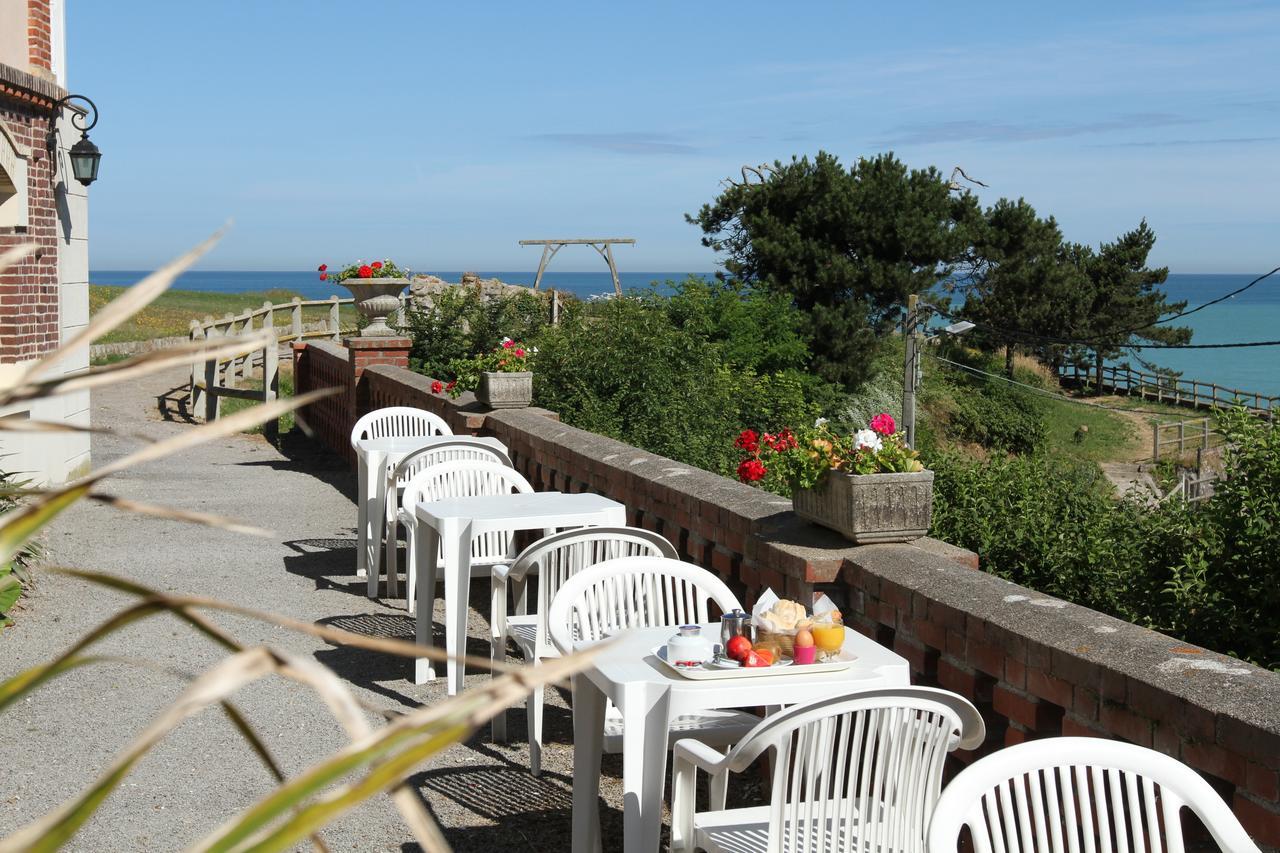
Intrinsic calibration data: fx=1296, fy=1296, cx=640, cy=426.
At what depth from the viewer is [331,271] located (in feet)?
46.6

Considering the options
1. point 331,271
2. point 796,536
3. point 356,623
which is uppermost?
point 331,271

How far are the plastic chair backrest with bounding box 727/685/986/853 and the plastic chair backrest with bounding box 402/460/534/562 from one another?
3566mm

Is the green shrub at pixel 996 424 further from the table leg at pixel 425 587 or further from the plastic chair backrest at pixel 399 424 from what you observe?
the table leg at pixel 425 587

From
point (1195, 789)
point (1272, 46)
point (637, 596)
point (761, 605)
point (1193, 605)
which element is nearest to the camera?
point (1195, 789)

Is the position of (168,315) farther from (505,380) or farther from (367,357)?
(505,380)

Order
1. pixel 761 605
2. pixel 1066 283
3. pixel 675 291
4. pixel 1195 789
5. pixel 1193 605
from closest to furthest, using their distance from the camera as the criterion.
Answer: pixel 1195 789
pixel 761 605
pixel 1193 605
pixel 675 291
pixel 1066 283

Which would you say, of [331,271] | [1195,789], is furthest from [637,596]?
[331,271]

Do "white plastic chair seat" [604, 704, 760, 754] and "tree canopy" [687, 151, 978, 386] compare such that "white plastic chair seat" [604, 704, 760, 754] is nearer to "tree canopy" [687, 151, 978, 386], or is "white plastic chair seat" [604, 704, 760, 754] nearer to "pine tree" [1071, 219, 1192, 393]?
"tree canopy" [687, 151, 978, 386]

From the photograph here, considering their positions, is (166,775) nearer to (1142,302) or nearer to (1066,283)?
(1066,283)

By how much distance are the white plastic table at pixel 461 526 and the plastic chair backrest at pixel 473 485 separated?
40 centimetres

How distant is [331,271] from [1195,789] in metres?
13.0

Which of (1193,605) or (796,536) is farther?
(1193,605)

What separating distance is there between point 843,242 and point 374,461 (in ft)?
94.9

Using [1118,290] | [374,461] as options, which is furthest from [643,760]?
[1118,290]
